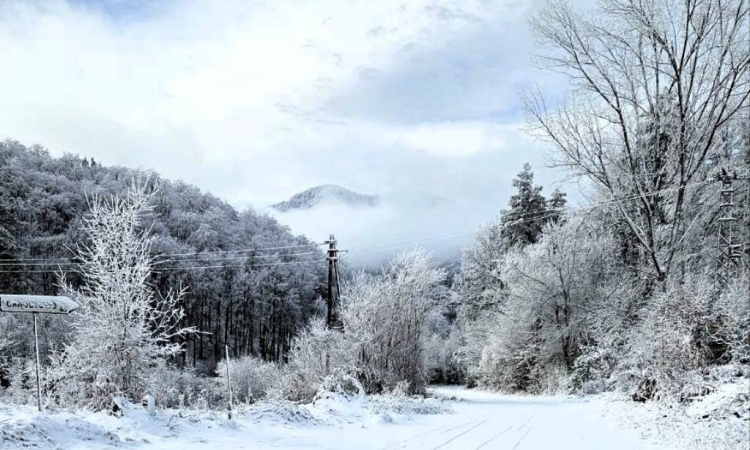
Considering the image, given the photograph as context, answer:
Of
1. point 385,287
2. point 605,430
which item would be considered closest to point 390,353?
point 385,287

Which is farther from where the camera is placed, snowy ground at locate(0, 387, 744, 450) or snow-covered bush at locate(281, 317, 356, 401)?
snow-covered bush at locate(281, 317, 356, 401)

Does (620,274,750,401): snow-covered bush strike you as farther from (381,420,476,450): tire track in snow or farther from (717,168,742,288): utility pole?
(381,420,476,450): tire track in snow

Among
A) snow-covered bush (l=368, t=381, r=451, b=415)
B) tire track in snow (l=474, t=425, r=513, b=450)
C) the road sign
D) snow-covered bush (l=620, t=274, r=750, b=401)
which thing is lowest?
snow-covered bush (l=368, t=381, r=451, b=415)

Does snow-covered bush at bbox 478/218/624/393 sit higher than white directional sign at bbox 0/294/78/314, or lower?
lower

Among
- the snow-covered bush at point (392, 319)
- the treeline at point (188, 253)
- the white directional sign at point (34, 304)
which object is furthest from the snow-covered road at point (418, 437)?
the treeline at point (188, 253)

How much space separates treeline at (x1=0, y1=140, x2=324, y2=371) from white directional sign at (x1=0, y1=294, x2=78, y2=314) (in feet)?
102

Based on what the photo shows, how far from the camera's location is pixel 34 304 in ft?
34.4


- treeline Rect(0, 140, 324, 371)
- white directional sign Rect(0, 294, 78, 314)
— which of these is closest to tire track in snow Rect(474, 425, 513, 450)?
white directional sign Rect(0, 294, 78, 314)

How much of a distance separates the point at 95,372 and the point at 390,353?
14814 mm

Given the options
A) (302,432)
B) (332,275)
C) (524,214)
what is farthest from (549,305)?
(302,432)

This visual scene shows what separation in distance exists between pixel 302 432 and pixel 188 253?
45001 mm

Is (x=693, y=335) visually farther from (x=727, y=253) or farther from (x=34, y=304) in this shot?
(x=34, y=304)

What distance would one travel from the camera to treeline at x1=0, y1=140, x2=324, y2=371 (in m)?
47.4

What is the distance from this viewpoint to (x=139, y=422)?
9805 millimetres
